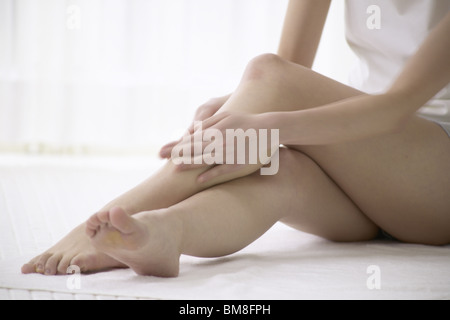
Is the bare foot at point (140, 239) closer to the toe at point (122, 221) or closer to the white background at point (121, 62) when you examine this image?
the toe at point (122, 221)

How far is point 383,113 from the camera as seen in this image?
34.4 inches

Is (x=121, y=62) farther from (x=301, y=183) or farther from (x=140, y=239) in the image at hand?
(x=140, y=239)

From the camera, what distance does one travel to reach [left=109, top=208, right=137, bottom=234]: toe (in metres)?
0.70

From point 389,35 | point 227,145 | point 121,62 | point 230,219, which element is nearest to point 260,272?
point 230,219

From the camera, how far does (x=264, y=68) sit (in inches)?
39.2

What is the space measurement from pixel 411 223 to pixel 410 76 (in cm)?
27

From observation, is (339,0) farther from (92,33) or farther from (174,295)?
(174,295)

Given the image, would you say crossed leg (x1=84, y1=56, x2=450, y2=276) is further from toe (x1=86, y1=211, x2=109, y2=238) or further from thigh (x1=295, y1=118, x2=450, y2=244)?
toe (x1=86, y1=211, x2=109, y2=238)

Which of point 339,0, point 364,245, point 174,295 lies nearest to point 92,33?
point 339,0

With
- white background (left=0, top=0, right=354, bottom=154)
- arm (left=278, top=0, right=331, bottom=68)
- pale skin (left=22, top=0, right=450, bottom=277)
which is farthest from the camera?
white background (left=0, top=0, right=354, bottom=154)

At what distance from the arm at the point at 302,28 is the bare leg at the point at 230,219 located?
13.5 inches

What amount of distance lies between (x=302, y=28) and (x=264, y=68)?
31 cm

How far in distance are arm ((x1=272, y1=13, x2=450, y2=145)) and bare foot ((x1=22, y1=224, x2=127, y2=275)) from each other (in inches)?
12.5

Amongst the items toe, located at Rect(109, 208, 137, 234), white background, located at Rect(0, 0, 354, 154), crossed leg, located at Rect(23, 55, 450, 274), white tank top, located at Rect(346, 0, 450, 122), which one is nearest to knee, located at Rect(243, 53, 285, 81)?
crossed leg, located at Rect(23, 55, 450, 274)
